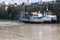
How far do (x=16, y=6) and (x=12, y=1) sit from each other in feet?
1.79

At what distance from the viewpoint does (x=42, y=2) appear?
53.8 ft

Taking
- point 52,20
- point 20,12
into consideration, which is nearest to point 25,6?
point 20,12

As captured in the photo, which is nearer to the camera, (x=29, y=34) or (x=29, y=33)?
(x=29, y=34)

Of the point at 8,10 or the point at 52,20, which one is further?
the point at 8,10

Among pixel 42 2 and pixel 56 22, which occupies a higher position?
pixel 42 2

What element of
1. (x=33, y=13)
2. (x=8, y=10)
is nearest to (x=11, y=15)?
(x=8, y=10)

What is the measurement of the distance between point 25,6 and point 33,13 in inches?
38.0

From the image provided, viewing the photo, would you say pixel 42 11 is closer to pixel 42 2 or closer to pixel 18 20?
pixel 42 2

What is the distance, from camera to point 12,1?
16.6 meters

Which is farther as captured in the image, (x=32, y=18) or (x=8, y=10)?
(x=8, y=10)

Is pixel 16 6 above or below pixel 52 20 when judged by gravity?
above

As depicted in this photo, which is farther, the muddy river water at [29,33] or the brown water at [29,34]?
the muddy river water at [29,33]

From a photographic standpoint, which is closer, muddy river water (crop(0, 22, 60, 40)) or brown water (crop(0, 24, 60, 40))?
brown water (crop(0, 24, 60, 40))

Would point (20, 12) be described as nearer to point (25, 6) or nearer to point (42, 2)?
point (25, 6)
